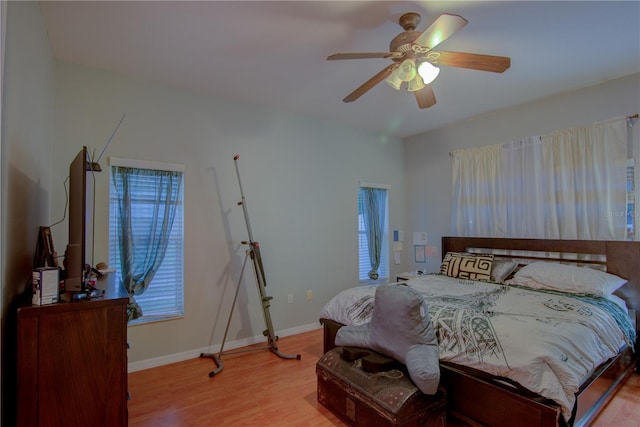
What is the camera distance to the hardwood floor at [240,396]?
7.28ft

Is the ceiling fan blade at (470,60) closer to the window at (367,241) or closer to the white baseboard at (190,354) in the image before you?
the window at (367,241)

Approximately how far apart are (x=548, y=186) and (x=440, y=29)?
275cm

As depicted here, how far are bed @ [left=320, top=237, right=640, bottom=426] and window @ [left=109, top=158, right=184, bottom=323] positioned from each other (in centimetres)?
161

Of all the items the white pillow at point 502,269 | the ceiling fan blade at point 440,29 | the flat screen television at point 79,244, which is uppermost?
the ceiling fan blade at point 440,29

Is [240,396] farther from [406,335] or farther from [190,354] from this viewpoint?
[406,335]

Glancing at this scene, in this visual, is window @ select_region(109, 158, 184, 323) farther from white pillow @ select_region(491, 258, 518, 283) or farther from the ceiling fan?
white pillow @ select_region(491, 258, 518, 283)

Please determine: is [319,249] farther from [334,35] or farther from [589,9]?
[589,9]

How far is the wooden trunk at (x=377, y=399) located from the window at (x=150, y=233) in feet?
6.17

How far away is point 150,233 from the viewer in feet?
10.2

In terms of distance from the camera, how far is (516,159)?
3.91 meters

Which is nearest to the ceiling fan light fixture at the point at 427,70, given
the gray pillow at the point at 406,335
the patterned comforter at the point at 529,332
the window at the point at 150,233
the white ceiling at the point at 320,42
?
the white ceiling at the point at 320,42

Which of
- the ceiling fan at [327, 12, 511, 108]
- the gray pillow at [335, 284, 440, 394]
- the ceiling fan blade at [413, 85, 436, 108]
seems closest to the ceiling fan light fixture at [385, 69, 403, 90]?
the ceiling fan at [327, 12, 511, 108]

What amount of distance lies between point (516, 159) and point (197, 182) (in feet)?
12.3

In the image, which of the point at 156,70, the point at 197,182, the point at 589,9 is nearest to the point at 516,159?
the point at 589,9
